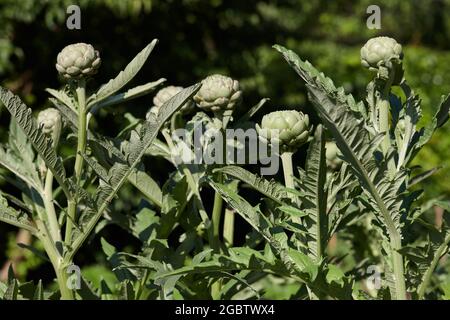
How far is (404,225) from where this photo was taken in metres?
→ 0.81

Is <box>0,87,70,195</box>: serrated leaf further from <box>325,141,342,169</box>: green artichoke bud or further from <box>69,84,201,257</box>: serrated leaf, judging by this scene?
<box>325,141,342,169</box>: green artichoke bud

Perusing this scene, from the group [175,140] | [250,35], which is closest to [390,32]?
[250,35]

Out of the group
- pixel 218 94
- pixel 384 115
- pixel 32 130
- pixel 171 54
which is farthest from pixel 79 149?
pixel 171 54

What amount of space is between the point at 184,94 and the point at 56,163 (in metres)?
0.17

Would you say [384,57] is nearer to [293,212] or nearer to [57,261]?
[293,212]

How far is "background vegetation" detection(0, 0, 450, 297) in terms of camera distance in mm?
2842

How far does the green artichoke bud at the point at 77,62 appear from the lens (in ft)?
2.81

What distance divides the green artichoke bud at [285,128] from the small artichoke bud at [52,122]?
268 mm

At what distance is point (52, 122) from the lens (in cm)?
93

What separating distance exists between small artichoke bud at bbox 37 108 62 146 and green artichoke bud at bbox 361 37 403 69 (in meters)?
0.38

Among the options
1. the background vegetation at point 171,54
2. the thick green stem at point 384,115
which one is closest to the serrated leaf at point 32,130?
the thick green stem at point 384,115

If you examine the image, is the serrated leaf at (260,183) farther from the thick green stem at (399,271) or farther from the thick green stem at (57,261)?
the thick green stem at (57,261)

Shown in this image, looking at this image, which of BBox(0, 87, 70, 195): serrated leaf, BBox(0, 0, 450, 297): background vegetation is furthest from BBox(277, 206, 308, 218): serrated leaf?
BBox(0, 0, 450, 297): background vegetation
